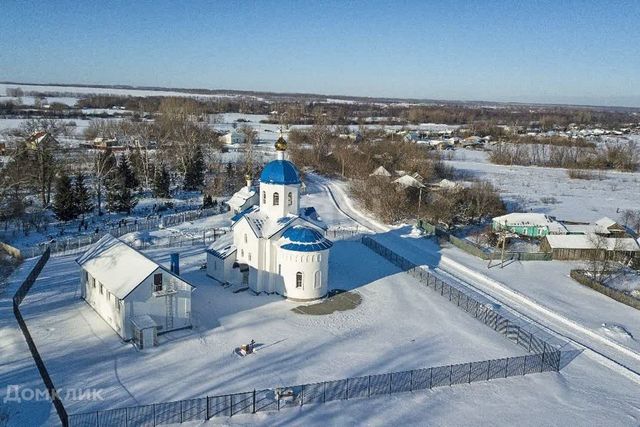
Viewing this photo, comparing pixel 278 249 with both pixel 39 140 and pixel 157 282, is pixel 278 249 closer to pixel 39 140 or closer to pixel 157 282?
pixel 157 282

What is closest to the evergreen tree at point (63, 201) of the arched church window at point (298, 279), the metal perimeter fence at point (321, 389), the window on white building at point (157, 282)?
the metal perimeter fence at point (321, 389)

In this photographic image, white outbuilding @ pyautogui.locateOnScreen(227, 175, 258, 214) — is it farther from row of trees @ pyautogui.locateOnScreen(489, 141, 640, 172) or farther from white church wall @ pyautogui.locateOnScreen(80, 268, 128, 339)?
row of trees @ pyautogui.locateOnScreen(489, 141, 640, 172)

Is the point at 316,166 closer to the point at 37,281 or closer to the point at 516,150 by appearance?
the point at 516,150

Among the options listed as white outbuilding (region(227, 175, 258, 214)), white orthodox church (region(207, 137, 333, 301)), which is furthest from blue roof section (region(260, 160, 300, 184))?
white outbuilding (region(227, 175, 258, 214))

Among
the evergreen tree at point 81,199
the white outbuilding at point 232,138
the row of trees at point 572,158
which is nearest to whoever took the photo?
the evergreen tree at point 81,199

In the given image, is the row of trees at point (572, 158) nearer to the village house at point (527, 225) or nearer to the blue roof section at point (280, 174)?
the village house at point (527, 225)
